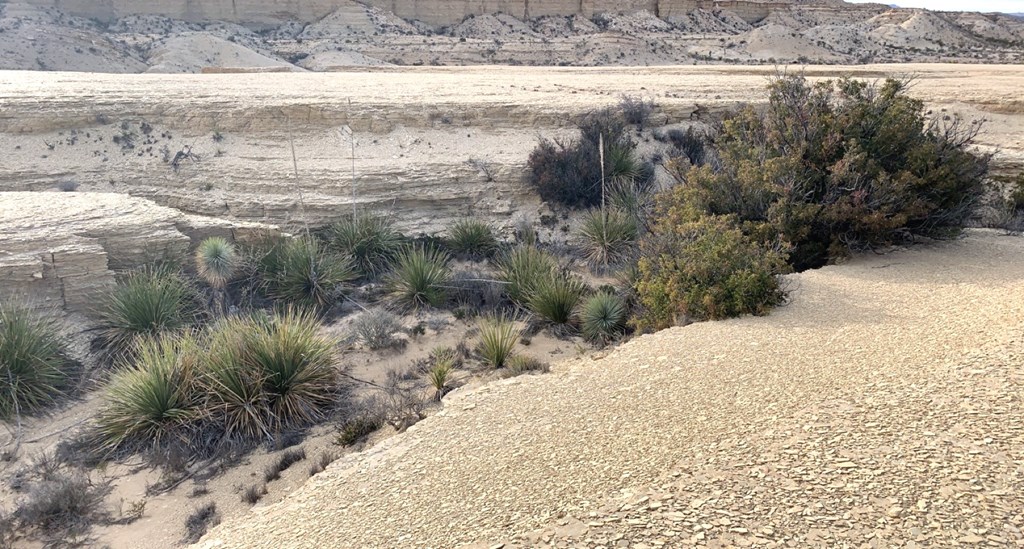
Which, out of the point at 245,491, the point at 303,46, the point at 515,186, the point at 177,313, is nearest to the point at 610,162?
the point at 515,186

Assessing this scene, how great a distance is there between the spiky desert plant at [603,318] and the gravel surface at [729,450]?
2.21 metres

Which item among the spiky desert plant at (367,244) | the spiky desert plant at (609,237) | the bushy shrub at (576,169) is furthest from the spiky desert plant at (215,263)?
the bushy shrub at (576,169)

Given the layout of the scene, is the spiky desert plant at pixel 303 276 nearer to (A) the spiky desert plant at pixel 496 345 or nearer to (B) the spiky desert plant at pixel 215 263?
(B) the spiky desert plant at pixel 215 263

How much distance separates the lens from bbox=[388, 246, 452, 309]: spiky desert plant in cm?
1177

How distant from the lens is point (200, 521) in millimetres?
6543

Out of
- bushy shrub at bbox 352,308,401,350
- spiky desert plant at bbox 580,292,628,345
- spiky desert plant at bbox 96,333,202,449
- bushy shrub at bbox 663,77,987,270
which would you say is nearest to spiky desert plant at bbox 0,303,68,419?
spiky desert plant at bbox 96,333,202,449

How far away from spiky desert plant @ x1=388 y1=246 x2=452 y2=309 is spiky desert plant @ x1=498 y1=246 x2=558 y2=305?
1.08 metres

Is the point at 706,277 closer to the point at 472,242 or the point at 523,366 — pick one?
the point at 523,366

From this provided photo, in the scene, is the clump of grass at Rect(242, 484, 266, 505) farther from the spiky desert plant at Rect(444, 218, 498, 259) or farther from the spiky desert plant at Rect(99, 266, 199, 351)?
the spiky desert plant at Rect(444, 218, 498, 259)

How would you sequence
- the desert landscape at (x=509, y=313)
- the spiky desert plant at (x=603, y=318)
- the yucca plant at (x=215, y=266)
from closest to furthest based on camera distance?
1. the desert landscape at (x=509, y=313)
2. the spiky desert plant at (x=603, y=318)
3. the yucca plant at (x=215, y=266)

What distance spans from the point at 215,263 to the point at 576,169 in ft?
25.8

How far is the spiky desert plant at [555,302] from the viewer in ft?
34.8

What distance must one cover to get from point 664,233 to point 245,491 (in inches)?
247

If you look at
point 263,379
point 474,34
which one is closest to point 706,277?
point 263,379
